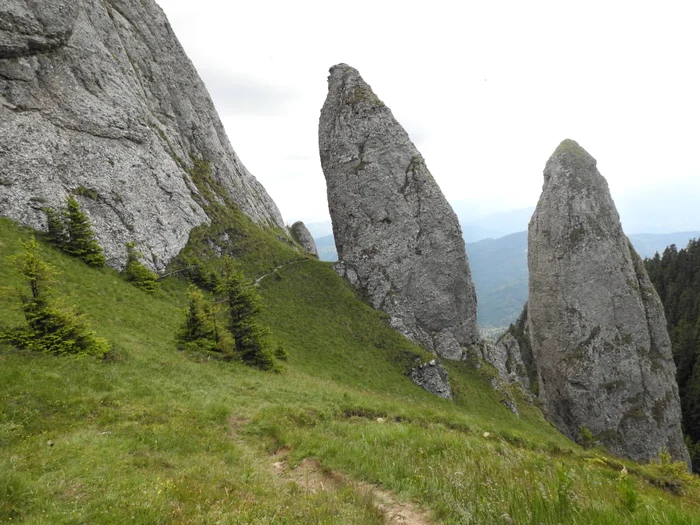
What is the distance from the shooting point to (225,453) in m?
11.1

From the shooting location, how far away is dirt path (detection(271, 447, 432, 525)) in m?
7.43

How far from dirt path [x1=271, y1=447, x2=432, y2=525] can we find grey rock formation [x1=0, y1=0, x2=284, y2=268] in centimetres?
3079

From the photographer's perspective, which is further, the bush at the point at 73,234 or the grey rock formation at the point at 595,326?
the grey rock formation at the point at 595,326

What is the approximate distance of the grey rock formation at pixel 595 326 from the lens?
173 ft

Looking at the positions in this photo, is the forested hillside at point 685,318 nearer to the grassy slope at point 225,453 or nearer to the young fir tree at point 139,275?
the grassy slope at point 225,453

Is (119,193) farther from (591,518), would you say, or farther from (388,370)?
(591,518)

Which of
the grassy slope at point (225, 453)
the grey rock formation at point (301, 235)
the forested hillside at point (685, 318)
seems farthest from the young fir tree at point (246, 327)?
the forested hillside at point (685, 318)

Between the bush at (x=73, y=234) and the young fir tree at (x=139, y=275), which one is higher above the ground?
the bush at (x=73, y=234)

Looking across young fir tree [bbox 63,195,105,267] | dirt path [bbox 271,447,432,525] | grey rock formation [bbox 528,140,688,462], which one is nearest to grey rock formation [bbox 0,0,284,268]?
young fir tree [bbox 63,195,105,267]

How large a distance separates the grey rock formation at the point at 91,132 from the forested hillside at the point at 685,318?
96711 mm

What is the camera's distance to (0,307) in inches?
775

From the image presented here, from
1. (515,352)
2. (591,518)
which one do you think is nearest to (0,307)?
(591,518)

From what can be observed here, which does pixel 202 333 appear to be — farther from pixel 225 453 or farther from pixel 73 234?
pixel 73 234

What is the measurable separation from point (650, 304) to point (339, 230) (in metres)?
49.0
